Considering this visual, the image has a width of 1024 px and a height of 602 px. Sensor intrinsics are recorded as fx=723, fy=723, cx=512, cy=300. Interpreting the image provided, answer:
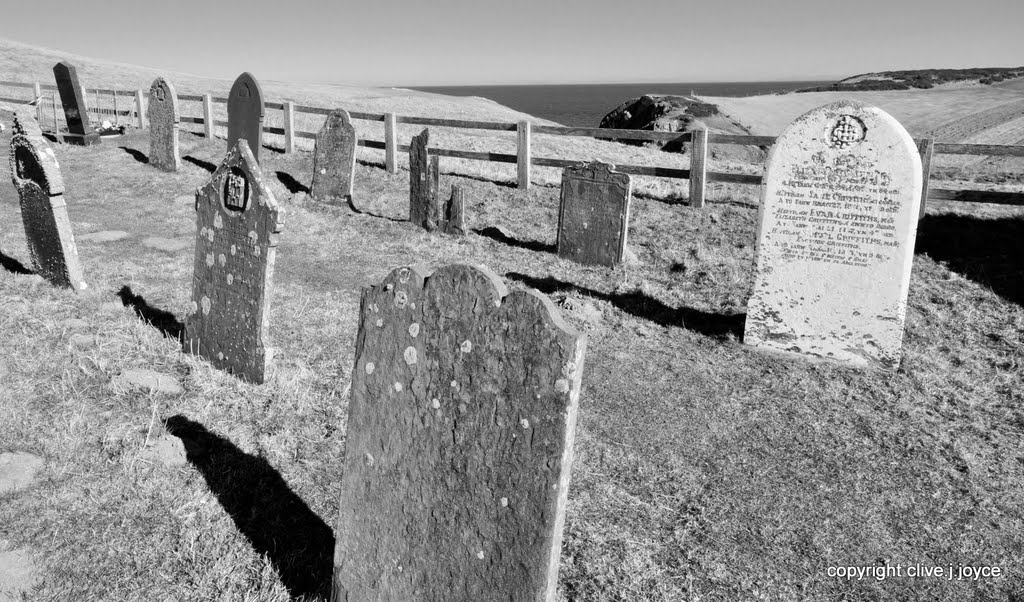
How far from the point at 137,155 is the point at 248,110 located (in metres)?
4.34

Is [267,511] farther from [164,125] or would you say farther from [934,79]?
[934,79]

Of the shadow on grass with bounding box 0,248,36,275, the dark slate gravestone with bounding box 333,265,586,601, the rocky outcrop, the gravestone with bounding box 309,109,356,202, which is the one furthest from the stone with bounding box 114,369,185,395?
the rocky outcrop

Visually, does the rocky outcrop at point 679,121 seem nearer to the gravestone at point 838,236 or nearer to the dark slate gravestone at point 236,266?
the gravestone at point 838,236

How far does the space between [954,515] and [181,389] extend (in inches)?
203

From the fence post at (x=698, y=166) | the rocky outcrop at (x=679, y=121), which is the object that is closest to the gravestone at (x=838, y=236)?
the fence post at (x=698, y=166)

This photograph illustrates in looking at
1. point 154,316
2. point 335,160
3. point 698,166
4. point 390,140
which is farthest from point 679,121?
point 154,316

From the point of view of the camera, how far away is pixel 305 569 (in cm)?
358

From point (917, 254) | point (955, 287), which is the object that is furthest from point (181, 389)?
point (917, 254)

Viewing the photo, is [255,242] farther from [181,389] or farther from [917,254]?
[917,254]

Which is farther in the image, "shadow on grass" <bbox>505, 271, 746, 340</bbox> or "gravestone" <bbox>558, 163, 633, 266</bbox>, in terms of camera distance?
"gravestone" <bbox>558, 163, 633, 266</bbox>

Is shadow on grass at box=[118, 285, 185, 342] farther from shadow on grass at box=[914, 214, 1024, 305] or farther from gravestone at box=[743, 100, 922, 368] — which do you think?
shadow on grass at box=[914, 214, 1024, 305]

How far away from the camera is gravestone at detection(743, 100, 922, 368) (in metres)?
6.05

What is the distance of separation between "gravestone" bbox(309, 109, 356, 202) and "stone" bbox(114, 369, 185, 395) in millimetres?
7207

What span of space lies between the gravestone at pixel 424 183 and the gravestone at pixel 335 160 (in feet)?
5.39
